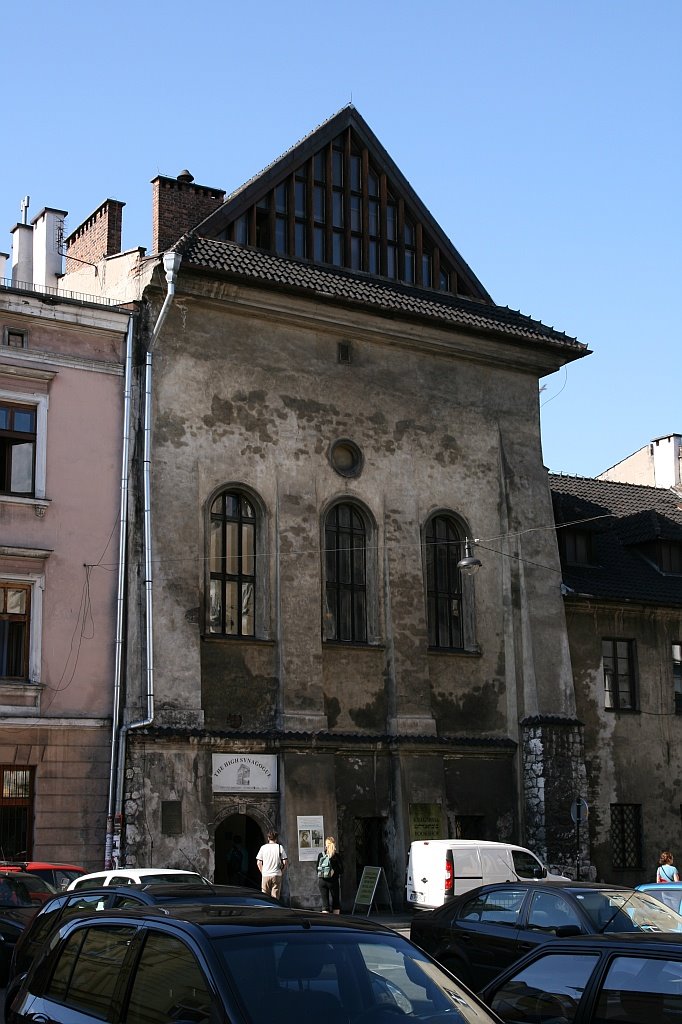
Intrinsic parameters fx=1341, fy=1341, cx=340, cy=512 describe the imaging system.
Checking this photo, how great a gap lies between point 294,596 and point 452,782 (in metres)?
5.32

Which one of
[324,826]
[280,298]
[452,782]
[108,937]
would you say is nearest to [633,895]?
[108,937]

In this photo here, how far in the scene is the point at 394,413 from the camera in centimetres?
2883

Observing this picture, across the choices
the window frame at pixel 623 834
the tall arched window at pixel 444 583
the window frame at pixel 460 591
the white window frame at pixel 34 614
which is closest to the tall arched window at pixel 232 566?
the white window frame at pixel 34 614

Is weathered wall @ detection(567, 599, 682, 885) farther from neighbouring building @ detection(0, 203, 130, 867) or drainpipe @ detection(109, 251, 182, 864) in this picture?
neighbouring building @ detection(0, 203, 130, 867)

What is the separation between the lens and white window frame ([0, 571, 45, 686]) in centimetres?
2334

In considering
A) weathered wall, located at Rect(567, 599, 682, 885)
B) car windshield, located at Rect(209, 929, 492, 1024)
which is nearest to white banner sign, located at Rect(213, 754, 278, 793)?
weathered wall, located at Rect(567, 599, 682, 885)

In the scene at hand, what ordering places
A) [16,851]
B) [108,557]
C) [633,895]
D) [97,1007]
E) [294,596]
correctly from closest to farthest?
[97,1007] < [633,895] < [16,851] < [108,557] < [294,596]

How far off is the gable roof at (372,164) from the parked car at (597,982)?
21669 mm

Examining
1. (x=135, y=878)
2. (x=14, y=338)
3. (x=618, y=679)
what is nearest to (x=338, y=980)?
(x=135, y=878)

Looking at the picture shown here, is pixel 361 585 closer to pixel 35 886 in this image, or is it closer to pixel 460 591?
pixel 460 591

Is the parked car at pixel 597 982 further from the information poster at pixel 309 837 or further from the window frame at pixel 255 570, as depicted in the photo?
the window frame at pixel 255 570

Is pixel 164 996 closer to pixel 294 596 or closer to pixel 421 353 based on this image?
pixel 294 596

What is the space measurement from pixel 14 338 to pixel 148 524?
13.6ft

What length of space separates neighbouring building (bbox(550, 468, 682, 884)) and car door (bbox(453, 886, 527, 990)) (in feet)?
49.9
